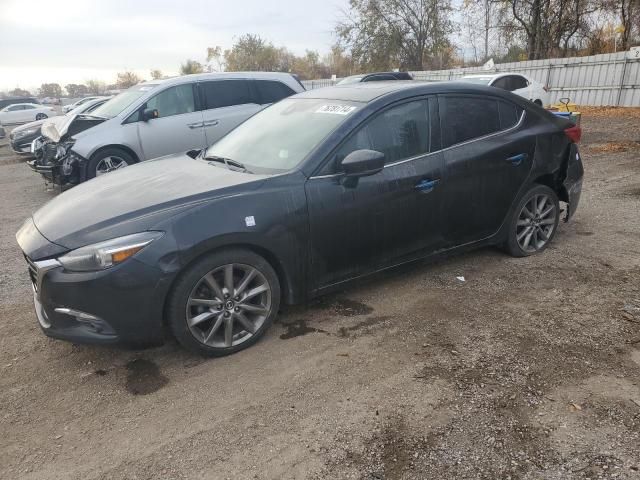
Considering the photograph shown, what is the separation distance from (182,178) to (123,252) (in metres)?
0.91

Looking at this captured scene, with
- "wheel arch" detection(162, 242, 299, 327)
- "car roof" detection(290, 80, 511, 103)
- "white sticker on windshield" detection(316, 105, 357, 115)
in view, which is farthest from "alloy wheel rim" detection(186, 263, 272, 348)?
"car roof" detection(290, 80, 511, 103)

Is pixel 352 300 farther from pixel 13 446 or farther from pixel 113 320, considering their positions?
pixel 13 446

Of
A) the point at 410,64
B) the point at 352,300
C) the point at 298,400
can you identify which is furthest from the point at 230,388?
the point at 410,64

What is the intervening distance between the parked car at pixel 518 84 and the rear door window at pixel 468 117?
9.85 metres

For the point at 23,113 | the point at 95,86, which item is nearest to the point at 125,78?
the point at 95,86

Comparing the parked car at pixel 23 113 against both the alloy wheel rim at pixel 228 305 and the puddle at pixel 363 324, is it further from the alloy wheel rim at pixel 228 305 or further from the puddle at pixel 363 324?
the puddle at pixel 363 324

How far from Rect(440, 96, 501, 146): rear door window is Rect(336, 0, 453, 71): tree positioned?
111 ft

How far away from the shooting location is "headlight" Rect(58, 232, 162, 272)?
2.83 m

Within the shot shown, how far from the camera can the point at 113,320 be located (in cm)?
291

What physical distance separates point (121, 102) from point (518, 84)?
1102cm

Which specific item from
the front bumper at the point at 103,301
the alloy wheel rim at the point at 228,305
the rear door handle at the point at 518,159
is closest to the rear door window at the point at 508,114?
the rear door handle at the point at 518,159

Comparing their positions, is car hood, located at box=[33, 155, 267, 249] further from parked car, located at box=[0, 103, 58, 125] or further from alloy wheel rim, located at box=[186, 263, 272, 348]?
parked car, located at box=[0, 103, 58, 125]

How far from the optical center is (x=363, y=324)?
363cm

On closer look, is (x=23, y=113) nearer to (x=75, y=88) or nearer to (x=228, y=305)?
(x=228, y=305)
